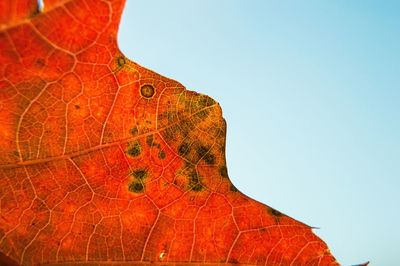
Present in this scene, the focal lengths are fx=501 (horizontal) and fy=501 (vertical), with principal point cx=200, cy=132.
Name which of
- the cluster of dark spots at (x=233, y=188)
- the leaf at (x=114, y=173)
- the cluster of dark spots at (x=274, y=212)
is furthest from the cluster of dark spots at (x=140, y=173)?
the cluster of dark spots at (x=274, y=212)

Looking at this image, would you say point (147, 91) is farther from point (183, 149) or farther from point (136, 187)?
point (136, 187)

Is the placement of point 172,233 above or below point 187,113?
below

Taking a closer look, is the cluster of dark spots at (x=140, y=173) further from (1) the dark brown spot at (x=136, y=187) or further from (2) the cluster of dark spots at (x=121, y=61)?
(2) the cluster of dark spots at (x=121, y=61)

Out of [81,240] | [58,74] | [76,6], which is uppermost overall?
[76,6]

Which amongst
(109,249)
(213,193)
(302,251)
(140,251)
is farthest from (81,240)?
(302,251)

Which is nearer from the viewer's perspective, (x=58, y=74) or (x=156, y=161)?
(x=58, y=74)

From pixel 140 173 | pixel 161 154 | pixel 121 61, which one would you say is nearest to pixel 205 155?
pixel 161 154

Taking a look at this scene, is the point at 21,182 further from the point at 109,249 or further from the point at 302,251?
the point at 302,251

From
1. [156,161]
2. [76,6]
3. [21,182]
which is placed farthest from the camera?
[156,161]
